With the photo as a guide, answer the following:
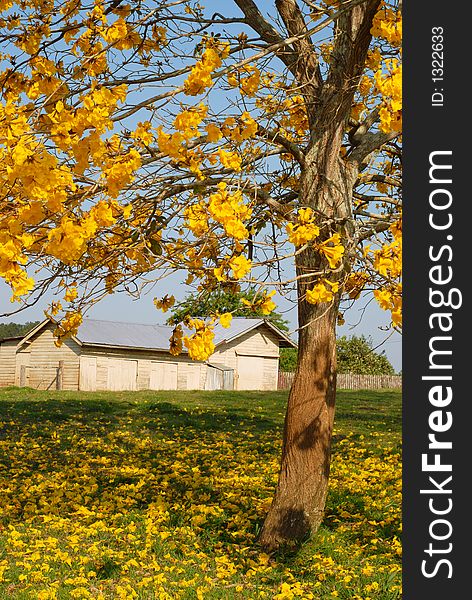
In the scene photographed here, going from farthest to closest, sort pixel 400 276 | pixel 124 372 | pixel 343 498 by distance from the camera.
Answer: pixel 124 372, pixel 343 498, pixel 400 276

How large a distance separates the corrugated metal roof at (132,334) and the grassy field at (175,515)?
16.3m

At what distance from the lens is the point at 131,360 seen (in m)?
32.3

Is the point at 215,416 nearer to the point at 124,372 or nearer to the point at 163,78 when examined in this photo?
the point at 163,78

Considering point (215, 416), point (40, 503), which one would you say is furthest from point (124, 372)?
point (40, 503)

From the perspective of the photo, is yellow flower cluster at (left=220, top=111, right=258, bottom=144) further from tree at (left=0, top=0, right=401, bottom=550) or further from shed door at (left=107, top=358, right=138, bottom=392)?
shed door at (left=107, top=358, right=138, bottom=392)

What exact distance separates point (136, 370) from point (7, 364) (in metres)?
6.69

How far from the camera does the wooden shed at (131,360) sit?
31250 mm

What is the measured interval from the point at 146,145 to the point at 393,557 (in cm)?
412

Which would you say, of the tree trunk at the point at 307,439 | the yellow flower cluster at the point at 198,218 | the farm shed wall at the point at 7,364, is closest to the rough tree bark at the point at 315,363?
the tree trunk at the point at 307,439

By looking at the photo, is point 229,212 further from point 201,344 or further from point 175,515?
point 175,515

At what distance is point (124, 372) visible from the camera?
32.0 metres

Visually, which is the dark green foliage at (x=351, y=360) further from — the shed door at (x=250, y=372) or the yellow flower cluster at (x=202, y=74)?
the yellow flower cluster at (x=202, y=74)

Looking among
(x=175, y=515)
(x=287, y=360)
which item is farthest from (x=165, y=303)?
(x=287, y=360)

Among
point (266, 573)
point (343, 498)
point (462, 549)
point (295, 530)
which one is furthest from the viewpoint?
point (343, 498)
